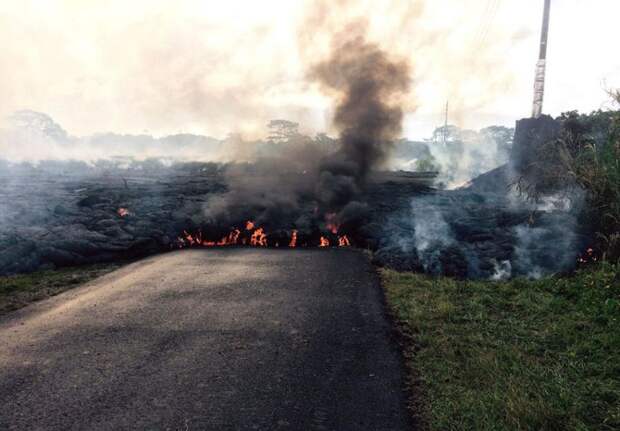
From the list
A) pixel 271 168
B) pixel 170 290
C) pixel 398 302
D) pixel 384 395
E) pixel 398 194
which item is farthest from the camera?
pixel 271 168

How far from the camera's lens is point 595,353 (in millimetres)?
6703

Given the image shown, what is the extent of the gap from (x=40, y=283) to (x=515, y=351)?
37.9 ft

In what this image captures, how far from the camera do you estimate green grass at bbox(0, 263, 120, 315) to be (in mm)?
10133

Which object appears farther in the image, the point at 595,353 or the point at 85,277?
the point at 85,277

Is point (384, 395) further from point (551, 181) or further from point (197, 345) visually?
point (551, 181)

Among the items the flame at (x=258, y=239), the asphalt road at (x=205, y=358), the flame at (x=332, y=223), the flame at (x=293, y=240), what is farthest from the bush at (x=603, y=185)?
the flame at (x=258, y=239)

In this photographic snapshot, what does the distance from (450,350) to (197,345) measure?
13.7 ft

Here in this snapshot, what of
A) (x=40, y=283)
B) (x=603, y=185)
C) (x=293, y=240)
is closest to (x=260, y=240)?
(x=293, y=240)

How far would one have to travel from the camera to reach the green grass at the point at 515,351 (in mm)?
5102

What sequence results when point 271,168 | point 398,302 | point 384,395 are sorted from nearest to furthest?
point 384,395 → point 398,302 → point 271,168

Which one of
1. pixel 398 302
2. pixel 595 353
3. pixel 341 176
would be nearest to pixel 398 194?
pixel 341 176

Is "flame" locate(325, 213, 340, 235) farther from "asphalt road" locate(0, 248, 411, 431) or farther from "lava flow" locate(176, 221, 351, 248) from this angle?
"asphalt road" locate(0, 248, 411, 431)

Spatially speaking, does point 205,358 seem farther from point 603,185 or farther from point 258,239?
point 258,239

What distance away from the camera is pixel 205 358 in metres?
6.88
